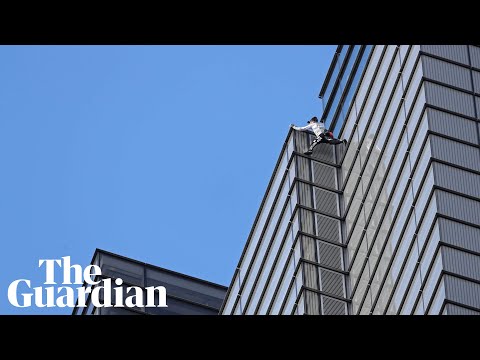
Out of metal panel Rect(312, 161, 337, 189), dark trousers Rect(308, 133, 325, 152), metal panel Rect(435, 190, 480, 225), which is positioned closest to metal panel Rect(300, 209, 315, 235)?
metal panel Rect(312, 161, 337, 189)

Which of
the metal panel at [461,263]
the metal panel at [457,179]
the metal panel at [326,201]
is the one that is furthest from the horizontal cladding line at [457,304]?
the metal panel at [326,201]

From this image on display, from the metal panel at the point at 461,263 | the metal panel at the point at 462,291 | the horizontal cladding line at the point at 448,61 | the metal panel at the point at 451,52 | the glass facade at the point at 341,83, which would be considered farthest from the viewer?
the glass facade at the point at 341,83

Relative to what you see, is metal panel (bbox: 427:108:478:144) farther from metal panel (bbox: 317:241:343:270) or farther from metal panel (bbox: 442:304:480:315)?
metal panel (bbox: 317:241:343:270)

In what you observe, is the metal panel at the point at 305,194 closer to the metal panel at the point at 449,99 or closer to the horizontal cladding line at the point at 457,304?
the metal panel at the point at 449,99

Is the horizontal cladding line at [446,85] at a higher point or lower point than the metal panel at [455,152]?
higher

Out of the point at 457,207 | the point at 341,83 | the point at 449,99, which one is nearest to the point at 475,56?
the point at 449,99

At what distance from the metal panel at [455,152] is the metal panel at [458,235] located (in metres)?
2.83

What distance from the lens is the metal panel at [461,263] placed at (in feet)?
173

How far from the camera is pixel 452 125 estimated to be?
57656mm

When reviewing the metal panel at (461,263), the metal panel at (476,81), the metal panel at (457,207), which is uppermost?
the metal panel at (476,81)
